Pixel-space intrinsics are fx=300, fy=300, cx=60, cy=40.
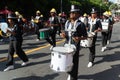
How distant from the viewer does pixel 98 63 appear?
36.5 feet

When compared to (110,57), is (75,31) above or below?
above

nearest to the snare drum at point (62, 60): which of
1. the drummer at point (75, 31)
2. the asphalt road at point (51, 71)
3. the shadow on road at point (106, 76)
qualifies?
the drummer at point (75, 31)

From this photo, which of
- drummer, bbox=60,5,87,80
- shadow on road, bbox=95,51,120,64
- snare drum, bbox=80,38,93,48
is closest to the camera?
drummer, bbox=60,5,87,80

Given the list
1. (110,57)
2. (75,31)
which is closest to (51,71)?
(75,31)

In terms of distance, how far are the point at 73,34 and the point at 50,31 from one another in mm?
5788

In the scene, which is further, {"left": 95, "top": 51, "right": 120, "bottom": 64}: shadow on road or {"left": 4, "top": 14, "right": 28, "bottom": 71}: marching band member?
{"left": 95, "top": 51, "right": 120, "bottom": 64}: shadow on road

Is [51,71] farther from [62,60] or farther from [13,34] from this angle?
[62,60]

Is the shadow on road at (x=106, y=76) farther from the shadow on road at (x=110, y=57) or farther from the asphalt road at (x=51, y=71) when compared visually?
the shadow on road at (x=110, y=57)

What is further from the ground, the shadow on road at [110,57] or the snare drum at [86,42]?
the snare drum at [86,42]

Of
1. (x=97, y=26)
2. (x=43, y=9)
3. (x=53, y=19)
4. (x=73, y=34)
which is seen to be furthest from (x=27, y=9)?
(x=73, y=34)

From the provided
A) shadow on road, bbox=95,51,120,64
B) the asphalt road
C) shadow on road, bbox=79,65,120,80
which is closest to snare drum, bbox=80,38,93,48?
the asphalt road

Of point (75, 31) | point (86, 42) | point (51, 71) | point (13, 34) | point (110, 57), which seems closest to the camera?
point (75, 31)

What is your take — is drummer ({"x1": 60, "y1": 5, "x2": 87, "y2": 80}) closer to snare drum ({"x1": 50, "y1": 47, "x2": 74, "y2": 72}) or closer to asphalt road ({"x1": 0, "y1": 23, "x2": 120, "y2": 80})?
snare drum ({"x1": 50, "y1": 47, "x2": 74, "y2": 72})

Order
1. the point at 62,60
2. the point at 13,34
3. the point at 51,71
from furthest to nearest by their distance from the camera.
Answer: the point at 51,71
the point at 13,34
the point at 62,60
